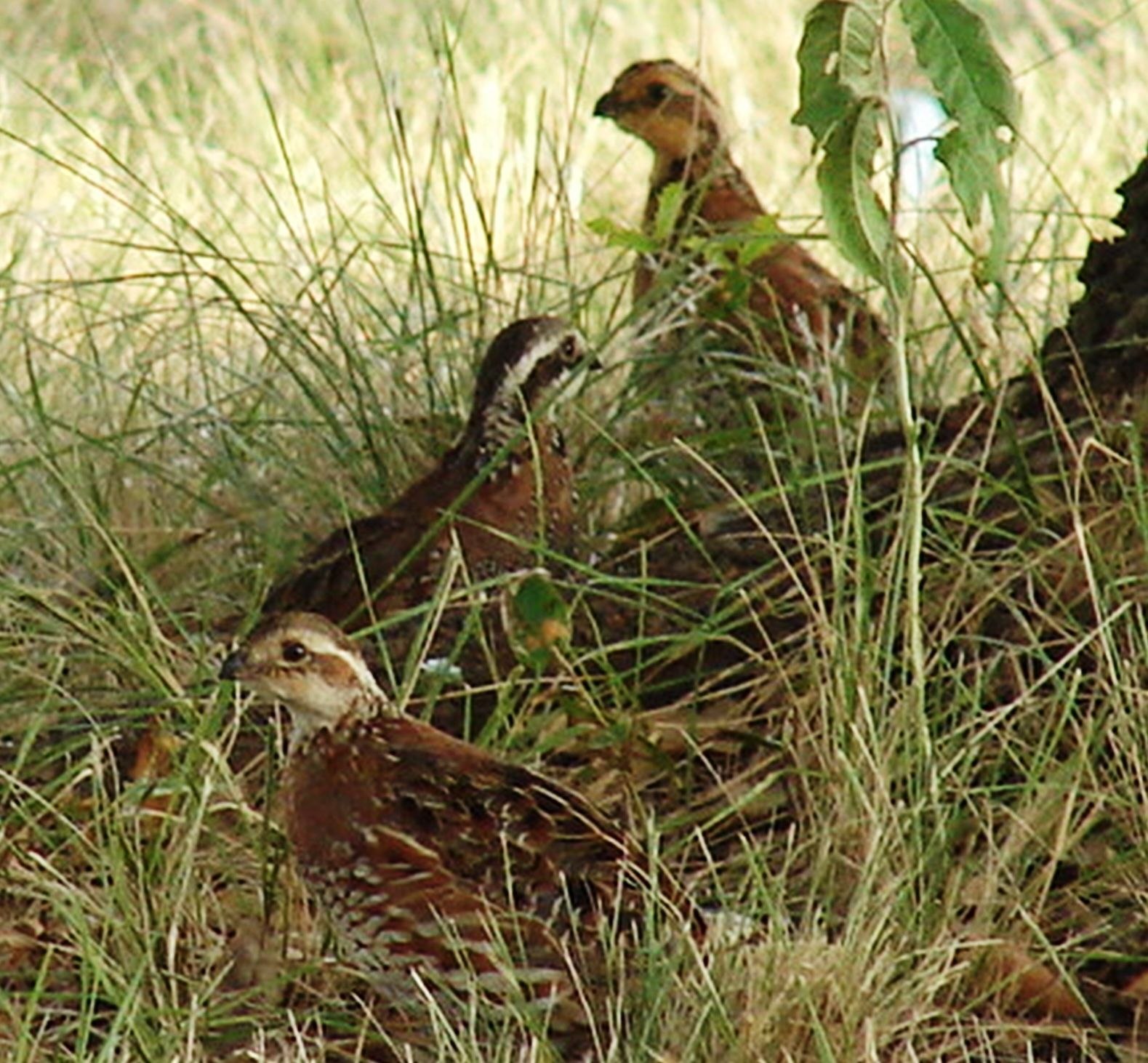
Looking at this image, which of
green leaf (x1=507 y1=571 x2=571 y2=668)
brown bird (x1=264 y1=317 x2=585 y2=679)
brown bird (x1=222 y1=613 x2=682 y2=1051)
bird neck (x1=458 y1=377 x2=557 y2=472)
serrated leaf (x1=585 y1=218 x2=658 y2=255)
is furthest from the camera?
serrated leaf (x1=585 y1=218 x2=658 y2=255)

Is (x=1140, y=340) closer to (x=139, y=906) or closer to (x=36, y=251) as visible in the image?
(x=139, y=906)

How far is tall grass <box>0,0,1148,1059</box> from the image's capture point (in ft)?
14.3

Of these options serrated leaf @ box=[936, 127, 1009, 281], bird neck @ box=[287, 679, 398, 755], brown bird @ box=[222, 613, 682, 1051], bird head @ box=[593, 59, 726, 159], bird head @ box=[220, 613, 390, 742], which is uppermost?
serrated leaf @ box=[936, 127, 1009, 281]

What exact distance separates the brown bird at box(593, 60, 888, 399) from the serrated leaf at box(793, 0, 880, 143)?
1416mm

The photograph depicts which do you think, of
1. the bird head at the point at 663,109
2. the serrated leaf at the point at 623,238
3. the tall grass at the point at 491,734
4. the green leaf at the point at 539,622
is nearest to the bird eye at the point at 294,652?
the tall grass at the point at 491,734

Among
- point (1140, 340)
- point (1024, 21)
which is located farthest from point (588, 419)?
point (1024, 21)

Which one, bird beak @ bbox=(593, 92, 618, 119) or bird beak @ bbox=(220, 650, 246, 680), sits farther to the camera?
bird beak @ bbox=(593, 92, 618, 119)

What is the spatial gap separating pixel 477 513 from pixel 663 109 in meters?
2.26

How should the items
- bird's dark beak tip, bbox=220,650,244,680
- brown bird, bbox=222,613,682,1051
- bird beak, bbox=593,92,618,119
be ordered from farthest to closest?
1. bird beak, bbox=593,92,618,119
2. bird's dark beak tip, bbox=220,650,244,680
3. brown bird, bbox=222,613,682,1051

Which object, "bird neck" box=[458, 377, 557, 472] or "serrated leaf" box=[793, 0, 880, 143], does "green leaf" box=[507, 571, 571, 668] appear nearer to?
→ "bird neck" box=[458, 377, 557, 472]

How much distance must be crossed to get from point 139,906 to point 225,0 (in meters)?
7.69

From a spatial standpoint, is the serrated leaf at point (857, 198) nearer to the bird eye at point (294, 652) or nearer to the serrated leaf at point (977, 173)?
the serrated leaf at point (977, 173)

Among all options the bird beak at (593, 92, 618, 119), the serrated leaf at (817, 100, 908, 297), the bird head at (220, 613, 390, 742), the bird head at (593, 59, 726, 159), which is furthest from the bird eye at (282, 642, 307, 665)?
the bird beak at (593, 92, 618, 119)

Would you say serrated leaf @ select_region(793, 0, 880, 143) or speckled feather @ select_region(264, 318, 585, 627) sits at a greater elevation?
serrated leaf @ select_region(793, 0, 880, 143)
